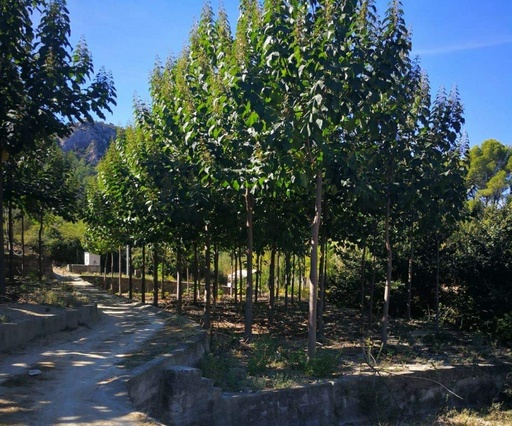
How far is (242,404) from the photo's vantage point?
26.6 ft

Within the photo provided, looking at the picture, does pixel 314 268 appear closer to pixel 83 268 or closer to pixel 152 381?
Answer: pixel 152 381

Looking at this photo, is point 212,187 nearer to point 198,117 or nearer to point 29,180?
point 198,117

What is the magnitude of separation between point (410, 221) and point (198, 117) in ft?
19.1

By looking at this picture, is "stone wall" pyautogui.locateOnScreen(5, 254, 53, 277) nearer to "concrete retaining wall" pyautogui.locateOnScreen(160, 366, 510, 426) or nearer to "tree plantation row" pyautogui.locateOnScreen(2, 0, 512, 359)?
"tree plantation row" pyautogui.locateOnScreen(2, 0, 512, 359)

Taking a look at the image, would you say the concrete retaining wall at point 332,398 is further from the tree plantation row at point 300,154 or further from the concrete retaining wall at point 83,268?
the concrete retaining wall at point 83,268

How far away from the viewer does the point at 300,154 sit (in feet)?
32.1

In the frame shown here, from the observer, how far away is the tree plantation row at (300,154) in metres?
8.77

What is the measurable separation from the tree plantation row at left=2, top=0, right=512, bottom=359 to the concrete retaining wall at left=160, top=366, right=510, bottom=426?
112 centimetres

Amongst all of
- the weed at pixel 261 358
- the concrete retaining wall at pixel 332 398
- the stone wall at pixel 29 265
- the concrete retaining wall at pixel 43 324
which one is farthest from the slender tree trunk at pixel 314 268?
the stone wall at pixel 29 265

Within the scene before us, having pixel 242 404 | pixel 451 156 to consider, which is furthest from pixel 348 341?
pixel 242 404

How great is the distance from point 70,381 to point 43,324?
11.0 feet

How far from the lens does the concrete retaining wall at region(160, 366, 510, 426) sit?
25.3 feet

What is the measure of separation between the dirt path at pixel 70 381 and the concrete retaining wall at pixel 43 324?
7.2 inches

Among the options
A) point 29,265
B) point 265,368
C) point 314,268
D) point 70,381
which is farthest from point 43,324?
point 29,265
